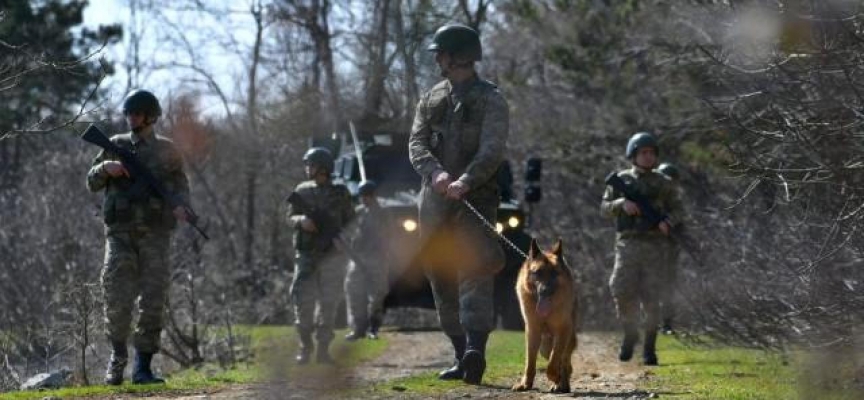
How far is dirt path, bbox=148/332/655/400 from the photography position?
1019 centimetres

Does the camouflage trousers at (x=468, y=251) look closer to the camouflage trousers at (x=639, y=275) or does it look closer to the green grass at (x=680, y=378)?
the green grass at (x=680, y=378)

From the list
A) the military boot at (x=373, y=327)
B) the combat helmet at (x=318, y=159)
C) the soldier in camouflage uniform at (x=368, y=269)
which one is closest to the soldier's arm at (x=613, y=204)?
the combat helmet at (x=318, y=159)

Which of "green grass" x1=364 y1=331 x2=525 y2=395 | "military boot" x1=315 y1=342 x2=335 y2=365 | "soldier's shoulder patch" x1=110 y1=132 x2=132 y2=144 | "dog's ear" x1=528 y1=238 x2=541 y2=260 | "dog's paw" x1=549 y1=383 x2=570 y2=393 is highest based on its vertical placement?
"soldier's shoulder patch" x1=110 y1=132 x2=132 y2=144

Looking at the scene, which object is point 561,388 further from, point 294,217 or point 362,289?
point 362,289

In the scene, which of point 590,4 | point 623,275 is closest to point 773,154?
point 623,275

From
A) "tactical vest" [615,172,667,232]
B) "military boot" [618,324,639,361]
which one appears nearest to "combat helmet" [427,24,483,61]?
"tactical vest" [615,172,667,232]

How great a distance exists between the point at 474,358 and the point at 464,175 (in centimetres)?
120

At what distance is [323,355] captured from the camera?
1521cm

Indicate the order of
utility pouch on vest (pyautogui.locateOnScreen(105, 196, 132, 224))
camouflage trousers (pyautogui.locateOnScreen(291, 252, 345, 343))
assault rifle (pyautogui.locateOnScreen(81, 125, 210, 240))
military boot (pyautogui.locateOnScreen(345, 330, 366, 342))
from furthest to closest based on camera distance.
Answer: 1. military boot (pyautogui.locateOnScreen(345, 330, 366, 342))
2. camouflage trousers (pyautogui.locateOnScreen(291, 252, 345, 343))
3. utility pouch on vest (pyautogui.locateOnScreen(105, 196, 132, 224))
4. assault rifle (pyautogui.locateOnScreen(81, 125, 210, 240))

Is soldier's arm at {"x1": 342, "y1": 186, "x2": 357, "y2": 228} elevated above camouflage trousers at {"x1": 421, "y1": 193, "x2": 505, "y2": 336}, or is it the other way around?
soldier's arm at {"x1": 342, "y1": 186, "x2": 357, "y2": 228}

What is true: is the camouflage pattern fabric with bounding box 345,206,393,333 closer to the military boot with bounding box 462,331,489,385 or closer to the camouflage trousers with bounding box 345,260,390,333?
the camouflage trousers with bounding box 345,260,390,333

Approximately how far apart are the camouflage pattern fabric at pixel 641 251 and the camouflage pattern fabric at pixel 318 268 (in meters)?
2.61

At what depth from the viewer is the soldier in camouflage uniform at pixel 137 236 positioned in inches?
466

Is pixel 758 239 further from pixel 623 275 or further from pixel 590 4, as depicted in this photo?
pixel 590 4
